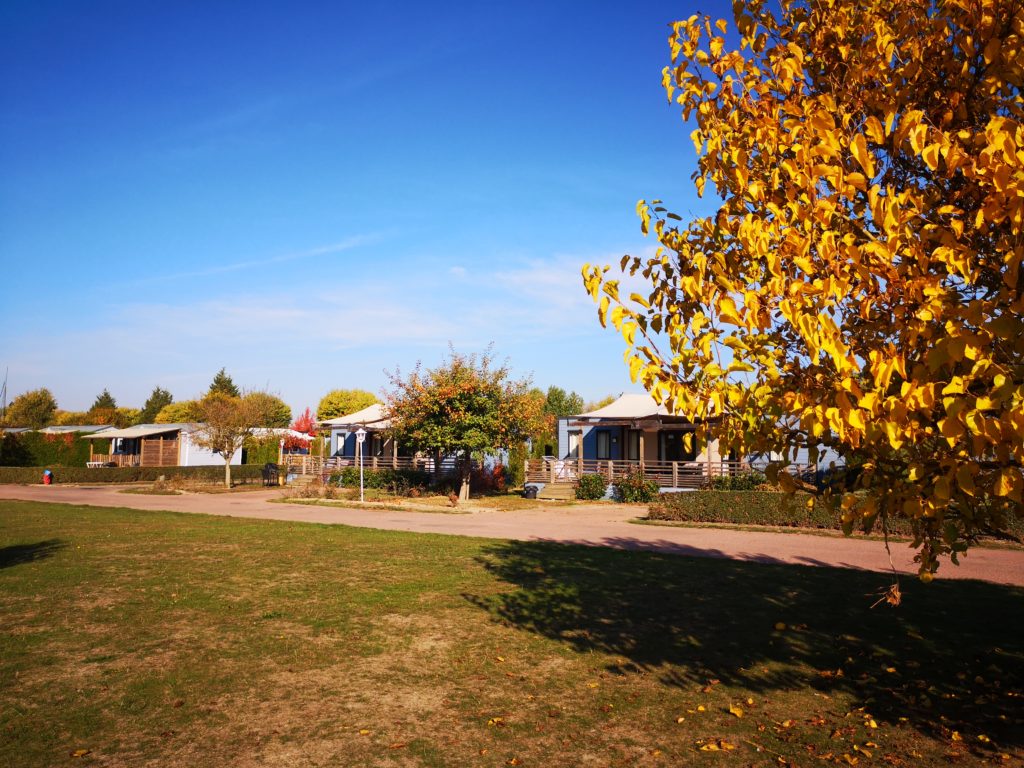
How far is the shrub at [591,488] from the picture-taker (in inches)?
1157

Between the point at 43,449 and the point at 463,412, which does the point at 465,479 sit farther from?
Answer: the point at 43,449

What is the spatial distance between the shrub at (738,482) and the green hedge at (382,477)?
1286 centimetres

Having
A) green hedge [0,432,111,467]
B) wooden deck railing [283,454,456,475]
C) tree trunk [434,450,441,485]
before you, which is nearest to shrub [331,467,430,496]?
tree trunk [434,450,441,485]

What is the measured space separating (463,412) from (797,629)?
20.6 meters

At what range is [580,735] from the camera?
4.76 meters

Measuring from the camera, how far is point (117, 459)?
49.2 metres

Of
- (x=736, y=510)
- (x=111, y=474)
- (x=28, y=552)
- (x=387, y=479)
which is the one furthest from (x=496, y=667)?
(x=111, y=474)

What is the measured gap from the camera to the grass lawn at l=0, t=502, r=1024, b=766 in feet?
14.9

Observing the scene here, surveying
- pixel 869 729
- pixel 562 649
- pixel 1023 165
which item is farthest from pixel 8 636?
pixel 1023 165

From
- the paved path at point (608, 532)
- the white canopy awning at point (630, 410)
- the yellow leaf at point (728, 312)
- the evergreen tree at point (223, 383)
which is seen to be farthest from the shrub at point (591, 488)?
the evergreen tree at point (223, 383)

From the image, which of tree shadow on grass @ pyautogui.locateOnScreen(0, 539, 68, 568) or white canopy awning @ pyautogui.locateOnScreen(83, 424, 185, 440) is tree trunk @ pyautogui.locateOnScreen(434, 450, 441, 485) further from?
white canopy awning @ pyautogui.locateOnScreen(83, 424, 185, 440)

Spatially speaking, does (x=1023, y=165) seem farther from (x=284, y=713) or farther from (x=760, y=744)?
(x=284, y=713)

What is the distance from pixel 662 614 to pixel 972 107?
254 inches

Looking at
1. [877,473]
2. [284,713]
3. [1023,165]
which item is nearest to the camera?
[1023,165]
